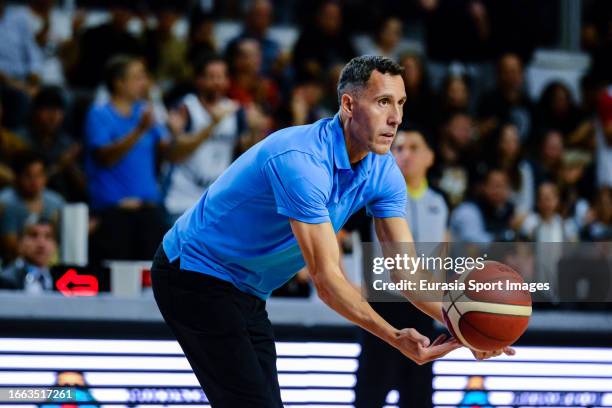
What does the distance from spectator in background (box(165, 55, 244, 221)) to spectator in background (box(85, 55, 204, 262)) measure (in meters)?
0.11

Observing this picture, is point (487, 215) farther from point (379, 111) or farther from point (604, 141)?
point (379, 111)

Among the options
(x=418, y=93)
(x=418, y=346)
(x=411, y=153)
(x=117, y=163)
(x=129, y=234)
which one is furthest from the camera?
(x=418, y=93)

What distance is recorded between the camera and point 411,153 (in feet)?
20.5

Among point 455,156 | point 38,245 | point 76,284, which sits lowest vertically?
point 76,284

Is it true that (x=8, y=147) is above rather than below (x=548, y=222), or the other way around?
above

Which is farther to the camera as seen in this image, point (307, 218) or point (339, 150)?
point (339, 150)

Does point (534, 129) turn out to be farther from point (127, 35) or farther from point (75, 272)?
point (75, 272)

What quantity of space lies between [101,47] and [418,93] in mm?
3073

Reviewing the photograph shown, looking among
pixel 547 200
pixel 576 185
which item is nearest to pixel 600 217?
pixel 547 200

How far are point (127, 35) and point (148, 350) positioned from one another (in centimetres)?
469

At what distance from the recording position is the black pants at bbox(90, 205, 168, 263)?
25.0ft

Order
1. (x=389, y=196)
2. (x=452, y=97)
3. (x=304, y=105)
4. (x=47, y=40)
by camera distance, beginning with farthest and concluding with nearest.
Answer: (x=452, y=97) < (x=47, y=40) < (x=304, y=105) < (x=389, y=196)

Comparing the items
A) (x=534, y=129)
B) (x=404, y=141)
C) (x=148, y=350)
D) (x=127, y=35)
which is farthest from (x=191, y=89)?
(x=534, y=129)

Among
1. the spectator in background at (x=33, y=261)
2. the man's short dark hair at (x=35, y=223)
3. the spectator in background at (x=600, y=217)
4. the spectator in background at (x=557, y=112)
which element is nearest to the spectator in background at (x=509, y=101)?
the spectator in background at (x=557, y=112)
